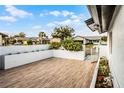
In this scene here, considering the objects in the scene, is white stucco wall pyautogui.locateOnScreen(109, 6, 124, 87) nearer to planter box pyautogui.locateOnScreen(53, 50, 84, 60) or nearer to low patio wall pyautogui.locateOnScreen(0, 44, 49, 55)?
low patio wall pyautogui.locateOnScreen(0, 44, 49, 55)

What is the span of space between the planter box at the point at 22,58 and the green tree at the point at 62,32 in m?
17.2

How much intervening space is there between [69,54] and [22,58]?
11.9ft

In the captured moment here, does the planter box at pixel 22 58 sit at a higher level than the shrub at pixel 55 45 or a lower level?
lower

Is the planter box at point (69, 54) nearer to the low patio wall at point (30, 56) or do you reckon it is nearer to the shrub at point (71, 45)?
the low patio wall at point (30, 56)

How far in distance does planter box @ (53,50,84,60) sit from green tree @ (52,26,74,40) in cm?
1633

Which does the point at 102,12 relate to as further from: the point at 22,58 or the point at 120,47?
the point at 22,58

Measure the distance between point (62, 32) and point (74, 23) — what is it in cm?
258

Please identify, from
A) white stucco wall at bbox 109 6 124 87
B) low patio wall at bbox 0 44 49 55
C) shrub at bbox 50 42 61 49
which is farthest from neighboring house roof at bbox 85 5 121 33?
shrub at bbox 50 42 61 49

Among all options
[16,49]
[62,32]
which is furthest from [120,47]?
[62,32]

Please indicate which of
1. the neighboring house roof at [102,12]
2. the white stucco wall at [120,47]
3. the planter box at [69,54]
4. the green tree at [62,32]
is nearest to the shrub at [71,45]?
the planter box at [69,54]

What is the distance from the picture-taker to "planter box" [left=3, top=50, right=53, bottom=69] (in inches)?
280

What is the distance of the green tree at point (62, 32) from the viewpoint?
2815cm
